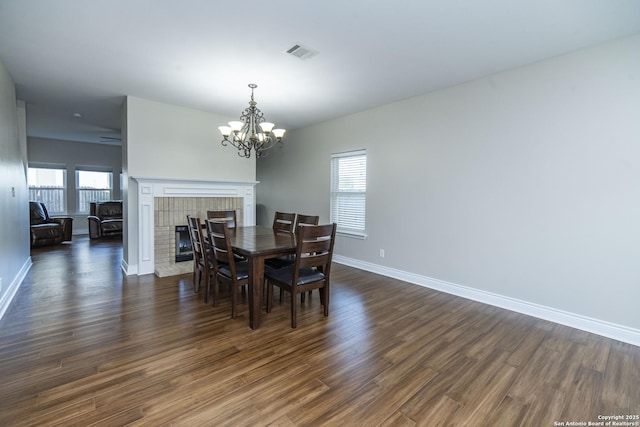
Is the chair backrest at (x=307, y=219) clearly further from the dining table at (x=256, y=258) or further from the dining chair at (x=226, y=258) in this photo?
the dining chair at (x=226, y=258)

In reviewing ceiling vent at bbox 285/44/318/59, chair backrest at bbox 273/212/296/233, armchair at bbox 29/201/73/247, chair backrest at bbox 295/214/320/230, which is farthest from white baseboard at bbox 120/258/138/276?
ceiling vent at bbox 285/44/318/59

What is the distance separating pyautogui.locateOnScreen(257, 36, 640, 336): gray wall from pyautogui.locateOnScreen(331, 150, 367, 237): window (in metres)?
0.25

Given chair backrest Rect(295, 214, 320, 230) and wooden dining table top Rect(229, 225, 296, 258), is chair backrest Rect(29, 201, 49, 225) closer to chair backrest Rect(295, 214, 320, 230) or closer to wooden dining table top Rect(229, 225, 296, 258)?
wooden dining table top Rect(229, 225, 296, 258)

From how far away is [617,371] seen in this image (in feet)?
6.93

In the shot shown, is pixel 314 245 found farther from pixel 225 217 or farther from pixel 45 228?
pixel 45 228

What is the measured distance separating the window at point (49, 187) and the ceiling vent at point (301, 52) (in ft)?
28.5

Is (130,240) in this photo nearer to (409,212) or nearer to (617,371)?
(409,212)

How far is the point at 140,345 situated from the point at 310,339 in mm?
1355

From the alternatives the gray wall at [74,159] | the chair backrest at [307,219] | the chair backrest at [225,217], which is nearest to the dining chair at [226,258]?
the chair backrest at [307,219]

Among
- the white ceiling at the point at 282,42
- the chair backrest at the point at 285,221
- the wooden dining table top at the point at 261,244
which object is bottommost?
the wooden dining table top at the point at 261,244

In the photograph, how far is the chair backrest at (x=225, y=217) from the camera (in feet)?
14.3

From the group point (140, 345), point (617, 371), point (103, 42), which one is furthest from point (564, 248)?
point (103, 42)

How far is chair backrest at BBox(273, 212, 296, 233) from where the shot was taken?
4105 mm

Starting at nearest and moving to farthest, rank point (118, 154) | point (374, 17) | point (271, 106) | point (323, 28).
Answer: point (374, 17), point (323, 28), point (271, 106), point (118, 154)
